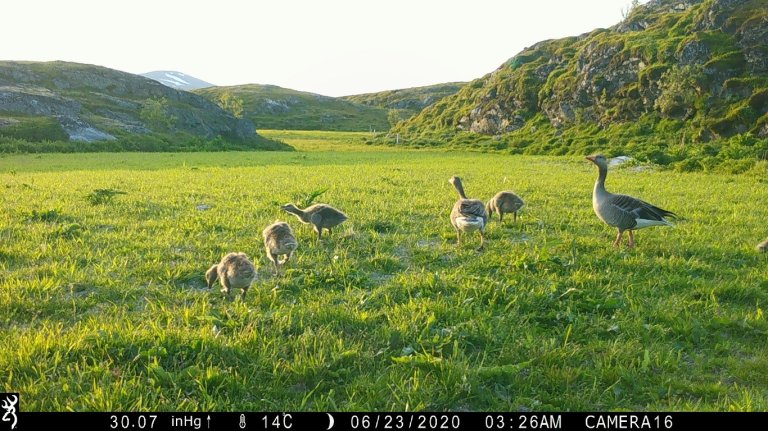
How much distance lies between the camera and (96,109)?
8394 cm

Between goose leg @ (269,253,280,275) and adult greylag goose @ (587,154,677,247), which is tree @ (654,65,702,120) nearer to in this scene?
adult greylag goose @ (587,154,677,247)

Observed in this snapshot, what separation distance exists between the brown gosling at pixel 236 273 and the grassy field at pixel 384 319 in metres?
0.29

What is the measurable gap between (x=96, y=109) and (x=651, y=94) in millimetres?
88957

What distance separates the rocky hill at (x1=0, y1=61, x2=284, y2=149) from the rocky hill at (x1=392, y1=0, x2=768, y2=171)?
4446 cm

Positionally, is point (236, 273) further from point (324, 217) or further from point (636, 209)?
point (636, 209)

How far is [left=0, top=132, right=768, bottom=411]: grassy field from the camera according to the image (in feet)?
16.1

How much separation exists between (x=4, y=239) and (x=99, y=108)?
87.7 meters

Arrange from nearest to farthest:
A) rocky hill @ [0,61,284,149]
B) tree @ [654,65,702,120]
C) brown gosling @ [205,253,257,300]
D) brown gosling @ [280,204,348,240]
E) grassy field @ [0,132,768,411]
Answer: grassy field @ [0,132,768,411] → brown gosling @ [205,253,257,300] → brown gosling @ [280,204,348,240] → tree @ [654,65,702,120] → rocky hill @ [0,61,284,149]

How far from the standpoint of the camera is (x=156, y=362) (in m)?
5.00

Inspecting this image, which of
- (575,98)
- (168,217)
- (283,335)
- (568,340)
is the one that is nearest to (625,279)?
(568,340)

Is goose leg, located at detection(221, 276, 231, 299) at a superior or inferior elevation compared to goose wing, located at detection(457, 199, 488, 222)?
inferior
